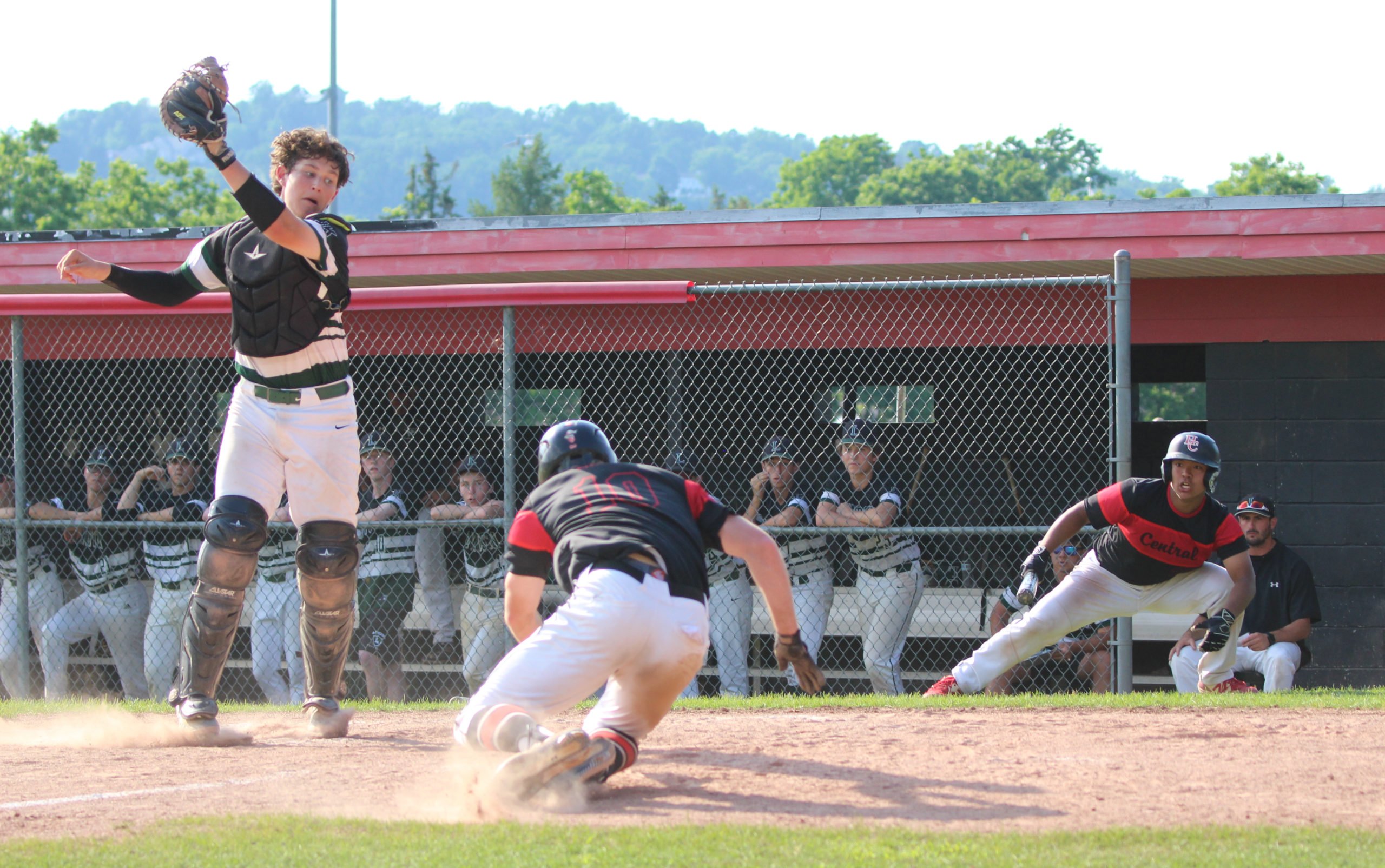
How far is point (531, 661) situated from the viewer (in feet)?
11.8

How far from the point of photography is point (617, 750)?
146 inches

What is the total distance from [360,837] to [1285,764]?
2.89m

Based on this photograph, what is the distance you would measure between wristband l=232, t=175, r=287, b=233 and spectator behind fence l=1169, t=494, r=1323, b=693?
541 centimetres

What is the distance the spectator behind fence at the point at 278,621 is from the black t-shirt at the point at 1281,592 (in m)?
5.85

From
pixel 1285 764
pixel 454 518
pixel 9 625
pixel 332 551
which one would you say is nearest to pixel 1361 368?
pixel 1285 764

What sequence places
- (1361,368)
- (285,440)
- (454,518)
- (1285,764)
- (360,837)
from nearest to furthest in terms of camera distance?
(360,837) < (1285,764) < (285,440) < (454,518) < (1361,368)

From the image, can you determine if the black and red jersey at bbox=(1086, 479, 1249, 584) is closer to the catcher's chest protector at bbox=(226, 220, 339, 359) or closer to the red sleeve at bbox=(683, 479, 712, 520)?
the red sleeve at bbox=(683, 479, 712, 520)

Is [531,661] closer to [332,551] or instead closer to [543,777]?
[543,777]

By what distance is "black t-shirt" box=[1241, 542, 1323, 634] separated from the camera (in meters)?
7.32

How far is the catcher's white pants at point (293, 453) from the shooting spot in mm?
4797

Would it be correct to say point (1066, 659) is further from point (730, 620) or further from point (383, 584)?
point (383, 584)

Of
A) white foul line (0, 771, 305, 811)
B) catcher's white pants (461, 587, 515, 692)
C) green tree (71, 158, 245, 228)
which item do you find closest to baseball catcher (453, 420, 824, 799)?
white foul line (0, 771, 305, 811)

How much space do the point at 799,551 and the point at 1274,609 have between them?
9.13 feet

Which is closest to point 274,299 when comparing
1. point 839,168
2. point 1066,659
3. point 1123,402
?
point 1123,402
